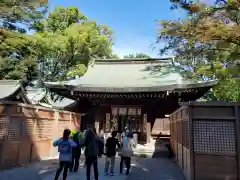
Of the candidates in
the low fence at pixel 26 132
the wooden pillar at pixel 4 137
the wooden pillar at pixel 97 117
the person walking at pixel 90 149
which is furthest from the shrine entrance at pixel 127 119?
the person walking at pixel 90 149

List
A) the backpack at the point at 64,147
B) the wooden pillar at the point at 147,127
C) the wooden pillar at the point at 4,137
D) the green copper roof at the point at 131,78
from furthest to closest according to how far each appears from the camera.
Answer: the wooden pillar at the point at 147,127
the green copper roof at the point at 131,78
the wooden pillar at the point at 4,137
the backpack at the point at 64,147

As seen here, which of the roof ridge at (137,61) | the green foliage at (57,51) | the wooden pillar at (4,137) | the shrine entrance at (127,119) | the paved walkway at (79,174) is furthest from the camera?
the green foliage at (57,51)

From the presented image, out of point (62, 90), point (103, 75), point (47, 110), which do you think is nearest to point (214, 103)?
point (47, 110)

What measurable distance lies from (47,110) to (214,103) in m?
A: 7.64

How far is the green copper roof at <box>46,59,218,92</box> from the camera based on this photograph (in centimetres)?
1276

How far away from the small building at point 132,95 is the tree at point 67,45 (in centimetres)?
732

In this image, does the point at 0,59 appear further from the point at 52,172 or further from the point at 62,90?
the point at 52,172

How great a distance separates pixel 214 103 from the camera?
5797 mm

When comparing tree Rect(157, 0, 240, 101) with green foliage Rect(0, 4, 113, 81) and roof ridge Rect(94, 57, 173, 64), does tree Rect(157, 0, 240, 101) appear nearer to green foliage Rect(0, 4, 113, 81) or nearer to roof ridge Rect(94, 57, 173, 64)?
roof ridge Rect(94, 57, 173, 64)

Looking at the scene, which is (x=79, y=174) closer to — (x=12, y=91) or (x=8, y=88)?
(x=12, y=91)

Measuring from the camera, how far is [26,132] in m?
8.62

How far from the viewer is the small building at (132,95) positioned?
41.9 ft

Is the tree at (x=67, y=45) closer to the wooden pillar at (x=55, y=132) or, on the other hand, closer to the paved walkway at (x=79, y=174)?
the wooden pillar at (x=55, y=132)

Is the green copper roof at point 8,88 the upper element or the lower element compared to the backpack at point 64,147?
upper
